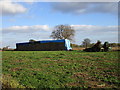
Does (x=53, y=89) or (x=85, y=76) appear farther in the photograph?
(x=85, y=76)

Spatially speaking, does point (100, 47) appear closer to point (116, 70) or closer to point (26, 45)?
point (116, 70)

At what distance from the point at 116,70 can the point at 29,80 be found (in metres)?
4.66

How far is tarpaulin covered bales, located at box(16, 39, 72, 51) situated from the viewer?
3461 cm

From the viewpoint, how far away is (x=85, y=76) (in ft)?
25.5

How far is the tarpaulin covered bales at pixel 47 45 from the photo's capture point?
114 ft

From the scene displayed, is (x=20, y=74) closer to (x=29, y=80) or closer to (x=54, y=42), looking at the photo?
(x=29, y=80)

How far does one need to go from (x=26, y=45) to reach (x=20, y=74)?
110ft

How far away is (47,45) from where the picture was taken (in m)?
37.1

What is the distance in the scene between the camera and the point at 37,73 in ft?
27.7

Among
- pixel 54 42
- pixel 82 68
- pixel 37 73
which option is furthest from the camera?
pixel 54 42

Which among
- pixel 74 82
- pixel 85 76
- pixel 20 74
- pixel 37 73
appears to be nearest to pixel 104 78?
pixel 85 76

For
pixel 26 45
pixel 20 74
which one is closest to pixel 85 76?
pixel 20 74

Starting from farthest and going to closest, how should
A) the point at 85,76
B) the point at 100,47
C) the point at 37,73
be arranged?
the point at 100,47
the point at 37,73
the point at 85,76

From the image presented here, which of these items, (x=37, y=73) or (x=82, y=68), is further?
(x=82, y=68)
